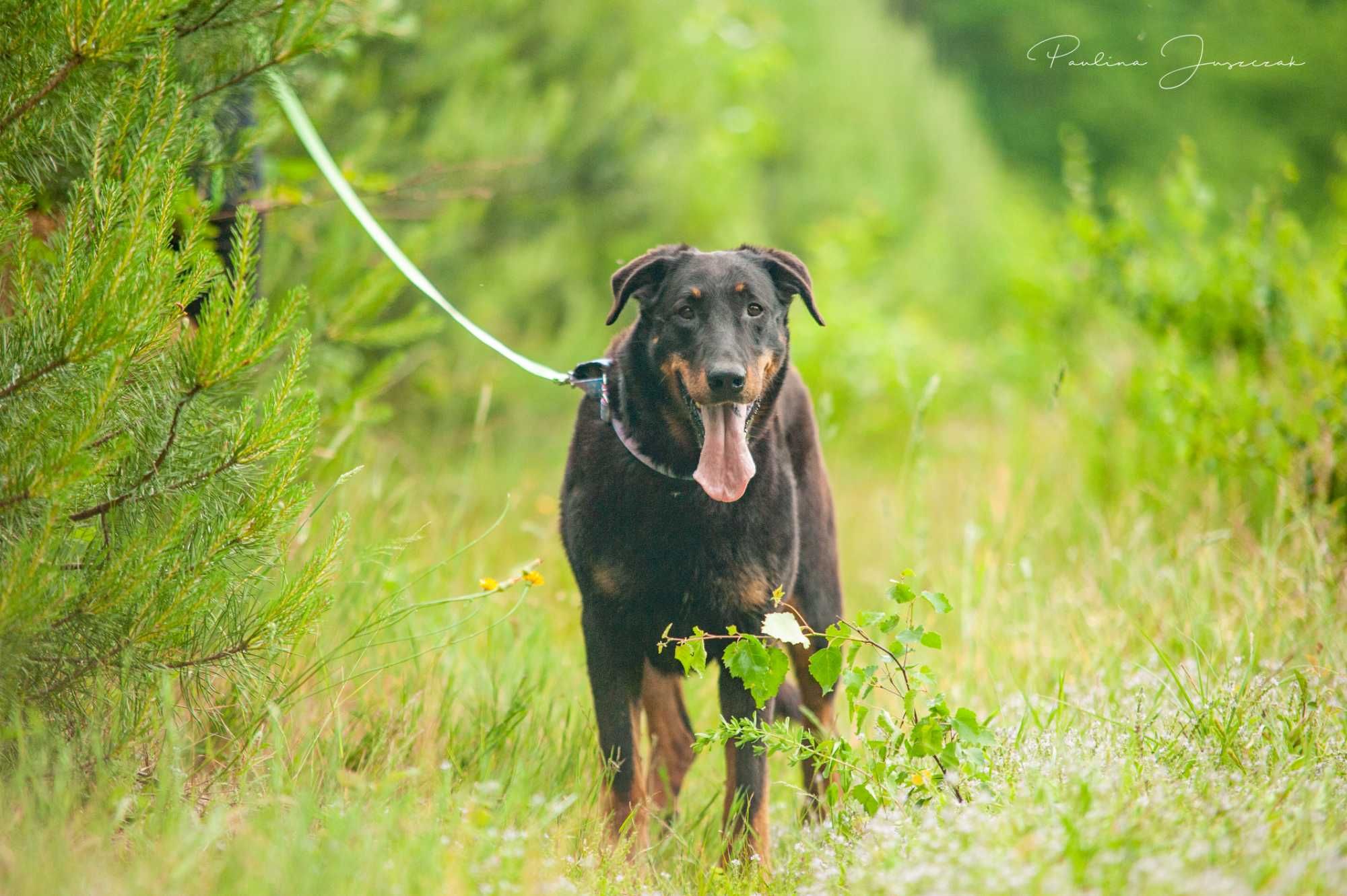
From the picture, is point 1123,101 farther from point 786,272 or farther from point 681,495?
point 681,495

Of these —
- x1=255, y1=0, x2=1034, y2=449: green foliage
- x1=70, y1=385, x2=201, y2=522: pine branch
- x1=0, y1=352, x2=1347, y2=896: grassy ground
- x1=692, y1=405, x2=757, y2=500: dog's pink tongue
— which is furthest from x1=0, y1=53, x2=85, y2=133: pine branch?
x1=692, y1=405, x2=757, y2=500: dog's pink tongue

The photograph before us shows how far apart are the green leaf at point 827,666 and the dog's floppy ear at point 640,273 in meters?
1.22

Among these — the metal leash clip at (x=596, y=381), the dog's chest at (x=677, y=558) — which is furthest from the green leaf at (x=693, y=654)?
the metal leash clip at (x=596, y=381)

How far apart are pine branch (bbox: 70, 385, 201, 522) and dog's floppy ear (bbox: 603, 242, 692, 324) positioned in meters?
1.28

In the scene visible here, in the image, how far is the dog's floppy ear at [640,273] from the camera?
3383 millimetres

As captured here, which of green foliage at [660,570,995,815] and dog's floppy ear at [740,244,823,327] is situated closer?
green foliage at [660,570,995,815]

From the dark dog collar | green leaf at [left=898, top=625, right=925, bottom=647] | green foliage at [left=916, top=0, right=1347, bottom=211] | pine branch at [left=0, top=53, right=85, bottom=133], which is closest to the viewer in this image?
pine branch at [left=0, top=53, right=85, bottom=133]

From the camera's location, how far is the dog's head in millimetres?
3152

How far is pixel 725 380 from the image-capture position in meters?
3.09

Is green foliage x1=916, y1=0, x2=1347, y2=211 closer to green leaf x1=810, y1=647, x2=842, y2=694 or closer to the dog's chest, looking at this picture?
the dog's chest

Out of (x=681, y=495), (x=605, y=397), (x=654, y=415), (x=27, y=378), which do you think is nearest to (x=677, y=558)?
(x=681, y=495)

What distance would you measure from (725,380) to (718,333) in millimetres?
241

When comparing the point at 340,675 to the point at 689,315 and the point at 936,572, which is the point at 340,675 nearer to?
the point at 689,315
